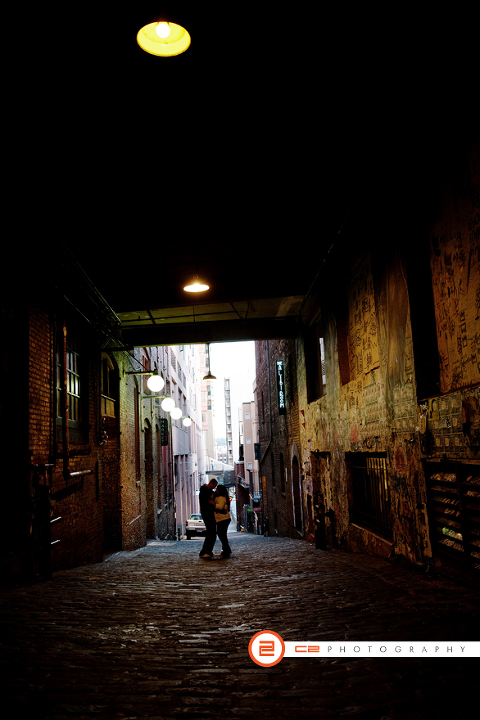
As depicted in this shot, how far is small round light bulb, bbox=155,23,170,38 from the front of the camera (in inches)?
146

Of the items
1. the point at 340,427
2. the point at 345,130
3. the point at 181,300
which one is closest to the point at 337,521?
the point at 340,427

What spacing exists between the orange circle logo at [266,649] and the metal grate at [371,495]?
152 inches

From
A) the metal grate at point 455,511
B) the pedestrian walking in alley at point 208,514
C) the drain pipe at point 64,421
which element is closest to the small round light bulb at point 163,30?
the metal grate at point 455,511

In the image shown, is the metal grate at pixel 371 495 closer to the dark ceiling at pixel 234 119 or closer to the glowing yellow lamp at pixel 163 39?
the dark ceiling at pixel 234 119

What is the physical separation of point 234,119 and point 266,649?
4.90 meters

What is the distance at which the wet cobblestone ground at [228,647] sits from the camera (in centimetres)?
265

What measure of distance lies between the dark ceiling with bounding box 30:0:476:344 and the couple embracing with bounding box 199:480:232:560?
5.04 meters

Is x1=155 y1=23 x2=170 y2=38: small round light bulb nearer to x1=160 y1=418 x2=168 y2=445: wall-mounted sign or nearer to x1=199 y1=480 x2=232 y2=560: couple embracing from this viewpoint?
x1=199 y1=480 x2=232 y2=560: couple embracing

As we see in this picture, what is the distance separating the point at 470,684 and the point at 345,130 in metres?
5.10

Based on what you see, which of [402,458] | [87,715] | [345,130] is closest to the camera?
[87,715]

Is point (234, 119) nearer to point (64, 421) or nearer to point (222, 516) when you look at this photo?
point (64, 421)

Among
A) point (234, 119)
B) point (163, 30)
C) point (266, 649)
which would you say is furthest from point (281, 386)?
point (163, 30)

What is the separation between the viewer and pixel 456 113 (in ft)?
14.8

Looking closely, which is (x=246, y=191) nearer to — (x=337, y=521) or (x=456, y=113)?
(x=456, y=113)
